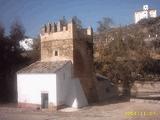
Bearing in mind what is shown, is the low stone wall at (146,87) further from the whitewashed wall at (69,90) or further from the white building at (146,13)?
the white building at (146,13)

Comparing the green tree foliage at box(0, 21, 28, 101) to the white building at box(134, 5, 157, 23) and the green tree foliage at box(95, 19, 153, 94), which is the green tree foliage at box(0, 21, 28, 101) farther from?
the white building at box(134, 5, 157, 23)

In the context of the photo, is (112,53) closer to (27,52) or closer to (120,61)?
(120,61)

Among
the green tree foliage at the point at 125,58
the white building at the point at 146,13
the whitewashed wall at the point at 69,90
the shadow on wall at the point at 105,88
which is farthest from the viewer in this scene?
the white building at the point at 146,13

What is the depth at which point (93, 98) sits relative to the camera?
1135 inches

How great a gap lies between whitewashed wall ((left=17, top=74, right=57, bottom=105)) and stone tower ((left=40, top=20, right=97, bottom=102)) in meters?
3.08

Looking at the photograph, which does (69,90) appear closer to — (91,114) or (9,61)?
(91,114)

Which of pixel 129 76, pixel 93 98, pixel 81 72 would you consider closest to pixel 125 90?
pixel 129 76

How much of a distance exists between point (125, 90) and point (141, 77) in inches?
182

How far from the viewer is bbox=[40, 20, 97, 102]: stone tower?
26.7m

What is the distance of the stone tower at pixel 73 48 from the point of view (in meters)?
26.7

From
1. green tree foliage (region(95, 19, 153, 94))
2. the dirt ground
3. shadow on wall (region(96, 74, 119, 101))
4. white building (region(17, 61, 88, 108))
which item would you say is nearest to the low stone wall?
green tree foliage (region(95, 19, 153, 94))

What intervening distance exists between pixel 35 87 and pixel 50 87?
72.6 inches

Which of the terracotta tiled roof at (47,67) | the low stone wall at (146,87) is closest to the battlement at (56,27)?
the terracotta tiled roof at (47,67)

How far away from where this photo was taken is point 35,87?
25266 millimetres
